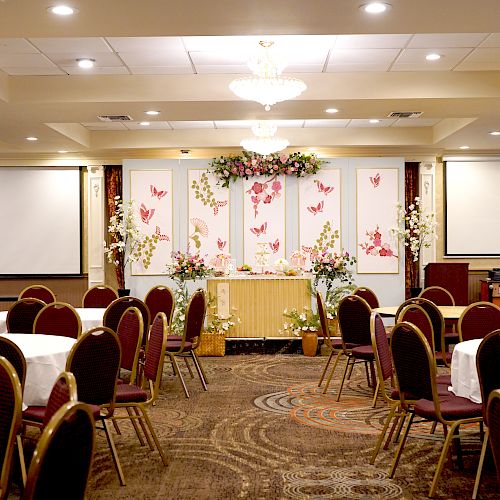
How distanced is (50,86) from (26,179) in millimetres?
5759

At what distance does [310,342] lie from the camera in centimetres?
1070

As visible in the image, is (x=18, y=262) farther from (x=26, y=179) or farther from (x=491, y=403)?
(x=491, y=403)

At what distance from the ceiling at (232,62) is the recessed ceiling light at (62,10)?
2.5 inches

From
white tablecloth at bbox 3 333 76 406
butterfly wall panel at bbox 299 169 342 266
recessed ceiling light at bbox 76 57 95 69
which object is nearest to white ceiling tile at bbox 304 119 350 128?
butterfly wall panel at bbox 299 169 342 266

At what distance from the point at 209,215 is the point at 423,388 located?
9.02 meters

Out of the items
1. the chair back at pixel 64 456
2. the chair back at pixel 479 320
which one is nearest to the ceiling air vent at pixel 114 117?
the chair back at pixel 479 320

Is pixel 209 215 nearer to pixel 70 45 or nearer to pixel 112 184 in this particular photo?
pixel 112 184

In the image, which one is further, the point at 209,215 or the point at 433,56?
the point at 209,215

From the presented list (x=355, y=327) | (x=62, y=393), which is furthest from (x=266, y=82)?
(x=62, y=393)

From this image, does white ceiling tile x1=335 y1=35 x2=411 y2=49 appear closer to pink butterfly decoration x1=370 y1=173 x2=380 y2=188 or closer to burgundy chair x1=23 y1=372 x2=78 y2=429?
burgundy chair x1=23 y1=372 x2=78 y2=429

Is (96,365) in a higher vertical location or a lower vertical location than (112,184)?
lower

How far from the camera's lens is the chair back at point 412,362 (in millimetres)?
4617

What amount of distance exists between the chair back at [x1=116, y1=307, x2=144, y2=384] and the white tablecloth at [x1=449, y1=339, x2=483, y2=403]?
216 cm

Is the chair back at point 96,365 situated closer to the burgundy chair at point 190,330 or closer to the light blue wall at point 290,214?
the burgundy chair at point 190,330
